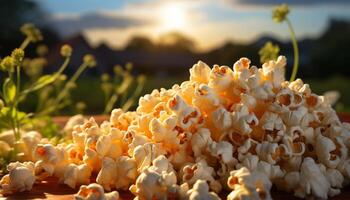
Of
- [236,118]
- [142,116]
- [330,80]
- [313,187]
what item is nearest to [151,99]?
[142,116]

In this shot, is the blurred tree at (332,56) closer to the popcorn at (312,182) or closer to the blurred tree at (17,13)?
the blurred tree at (17,13)

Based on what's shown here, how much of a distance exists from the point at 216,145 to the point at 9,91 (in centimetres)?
46

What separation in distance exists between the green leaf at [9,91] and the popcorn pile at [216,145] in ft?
0.71

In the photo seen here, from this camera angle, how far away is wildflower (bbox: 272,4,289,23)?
114 cm

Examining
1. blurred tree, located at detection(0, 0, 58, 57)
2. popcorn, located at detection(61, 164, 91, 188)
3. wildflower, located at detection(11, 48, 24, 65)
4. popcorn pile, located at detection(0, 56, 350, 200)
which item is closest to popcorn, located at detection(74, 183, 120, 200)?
popcorn pile, located at detection(0, 56, 350, 200)

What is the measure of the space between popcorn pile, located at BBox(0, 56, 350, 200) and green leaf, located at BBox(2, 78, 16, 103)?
0.71 ft

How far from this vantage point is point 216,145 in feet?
2.45

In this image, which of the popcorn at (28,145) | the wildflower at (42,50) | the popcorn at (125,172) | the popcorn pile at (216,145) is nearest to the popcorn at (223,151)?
the popcorn pile at (216,145)

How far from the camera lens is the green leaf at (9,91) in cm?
104

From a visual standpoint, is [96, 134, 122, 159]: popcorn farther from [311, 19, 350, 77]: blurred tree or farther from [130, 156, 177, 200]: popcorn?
[311, 19, 350, 77]: blurred tree

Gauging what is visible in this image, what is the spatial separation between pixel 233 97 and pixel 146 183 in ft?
0.61

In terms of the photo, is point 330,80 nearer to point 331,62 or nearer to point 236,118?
point 331,62

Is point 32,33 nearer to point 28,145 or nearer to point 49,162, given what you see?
point 28,145

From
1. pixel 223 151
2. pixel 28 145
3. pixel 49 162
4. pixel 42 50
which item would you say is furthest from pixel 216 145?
pixel 42 50
